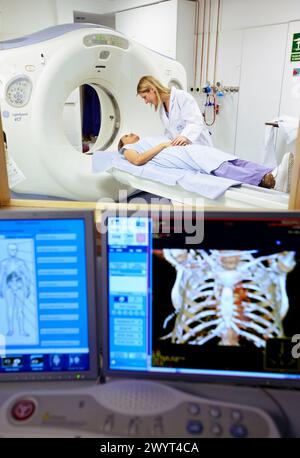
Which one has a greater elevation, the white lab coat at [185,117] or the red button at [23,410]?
the white lab coat at [185,117]

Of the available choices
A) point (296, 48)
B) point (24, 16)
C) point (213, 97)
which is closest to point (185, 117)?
point (296, 48)

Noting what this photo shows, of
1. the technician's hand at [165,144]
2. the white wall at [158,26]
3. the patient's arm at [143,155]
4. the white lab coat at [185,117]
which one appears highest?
the white wall at [158,26]

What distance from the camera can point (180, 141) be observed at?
260 cm

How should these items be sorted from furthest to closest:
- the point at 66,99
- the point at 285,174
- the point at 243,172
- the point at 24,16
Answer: the point at 24,16, the point at 66,99, the point at 243,172, the point at 285,174

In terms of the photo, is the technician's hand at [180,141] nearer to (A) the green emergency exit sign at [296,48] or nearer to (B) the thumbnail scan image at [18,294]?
(A) the green emergency exit sign at [296,48]

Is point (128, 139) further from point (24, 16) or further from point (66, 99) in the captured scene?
point (24, 16)

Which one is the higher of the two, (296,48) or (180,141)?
(296,48)

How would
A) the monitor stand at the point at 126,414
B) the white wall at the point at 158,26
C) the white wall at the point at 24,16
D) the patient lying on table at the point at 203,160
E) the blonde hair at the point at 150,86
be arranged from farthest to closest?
the white wall at the point at 24,16 < the white wall at the point at 158,26 < the blonde hair at the point at 150,86 < the patient lying on table at the point at 203,160 < the monitor stand at the point at 126,414

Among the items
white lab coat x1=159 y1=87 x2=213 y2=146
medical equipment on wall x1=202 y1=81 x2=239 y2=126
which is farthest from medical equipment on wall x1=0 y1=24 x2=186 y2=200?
medical equipment on wall x1=202 y1=81 x2=239 y2=126

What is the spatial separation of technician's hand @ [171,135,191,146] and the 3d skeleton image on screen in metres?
1.95

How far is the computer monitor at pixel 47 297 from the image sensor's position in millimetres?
740

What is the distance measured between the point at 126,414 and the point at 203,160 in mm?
1849

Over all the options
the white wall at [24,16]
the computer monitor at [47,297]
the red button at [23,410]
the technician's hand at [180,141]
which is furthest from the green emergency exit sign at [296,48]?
the red button at [23,410]

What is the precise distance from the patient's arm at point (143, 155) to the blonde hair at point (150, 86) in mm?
395
